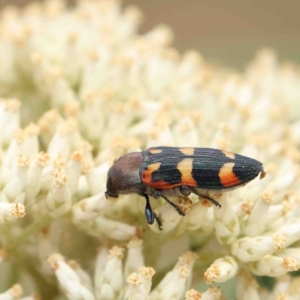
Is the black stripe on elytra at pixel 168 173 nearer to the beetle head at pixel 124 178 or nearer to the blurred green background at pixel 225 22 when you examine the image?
the beetle head at pixel 124 178

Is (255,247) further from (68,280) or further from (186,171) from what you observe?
(68,280)

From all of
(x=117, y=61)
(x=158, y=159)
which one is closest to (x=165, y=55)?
(x=117, y=61)

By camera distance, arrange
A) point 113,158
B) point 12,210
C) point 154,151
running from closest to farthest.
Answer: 1. point 12,210
2. point 154,151
3. point 113,158

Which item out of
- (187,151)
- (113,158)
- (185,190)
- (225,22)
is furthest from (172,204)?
(225,22)

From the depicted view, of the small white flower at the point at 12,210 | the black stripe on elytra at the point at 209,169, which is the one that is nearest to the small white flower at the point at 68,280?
the small white flower at the point at 12,210

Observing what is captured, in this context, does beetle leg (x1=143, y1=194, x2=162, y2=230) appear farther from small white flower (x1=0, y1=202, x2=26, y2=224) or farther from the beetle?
small white flower (x1=0, y1=202, x2=26, y2=224)

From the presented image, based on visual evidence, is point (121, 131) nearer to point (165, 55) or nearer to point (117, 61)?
point (117, 61)
